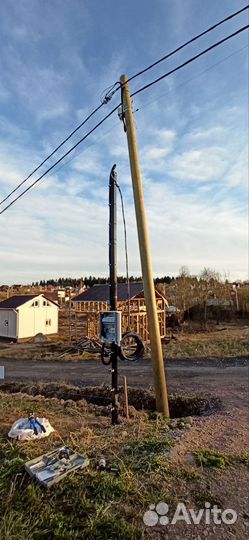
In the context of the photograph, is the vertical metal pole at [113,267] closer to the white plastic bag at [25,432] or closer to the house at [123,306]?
the white plastic bag at [25,432]

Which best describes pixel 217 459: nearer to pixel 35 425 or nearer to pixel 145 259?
pixel 35 425

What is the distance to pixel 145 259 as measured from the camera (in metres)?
6.61

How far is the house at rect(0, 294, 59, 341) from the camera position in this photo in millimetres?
29172

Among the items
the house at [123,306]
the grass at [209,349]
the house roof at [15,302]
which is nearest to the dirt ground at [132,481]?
the grass at [209,349]

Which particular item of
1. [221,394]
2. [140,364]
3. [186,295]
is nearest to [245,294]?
[186,295]

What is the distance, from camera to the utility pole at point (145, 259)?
6508mm

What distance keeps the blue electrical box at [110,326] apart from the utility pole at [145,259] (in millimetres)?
629

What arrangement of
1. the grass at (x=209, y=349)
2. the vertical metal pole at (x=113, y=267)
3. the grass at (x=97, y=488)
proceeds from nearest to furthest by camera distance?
the grass at (x=97, y=488)
the vertical metal pole at (x=113, y=267)
the grass at (x=209, y=349)

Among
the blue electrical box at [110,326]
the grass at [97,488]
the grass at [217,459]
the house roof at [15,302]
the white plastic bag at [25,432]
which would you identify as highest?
the house roof at [15,302]

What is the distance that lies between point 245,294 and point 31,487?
40281 mm

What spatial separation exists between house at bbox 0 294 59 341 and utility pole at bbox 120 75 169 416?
24383 millimetres

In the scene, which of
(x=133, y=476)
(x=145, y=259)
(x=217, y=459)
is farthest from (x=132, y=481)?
(x=145, y=259)

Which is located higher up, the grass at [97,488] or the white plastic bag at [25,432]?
the white plastic bag at [25,432]

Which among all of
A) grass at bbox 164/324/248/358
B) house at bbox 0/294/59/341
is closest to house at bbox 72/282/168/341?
grass at bbox 164/324/248/358
